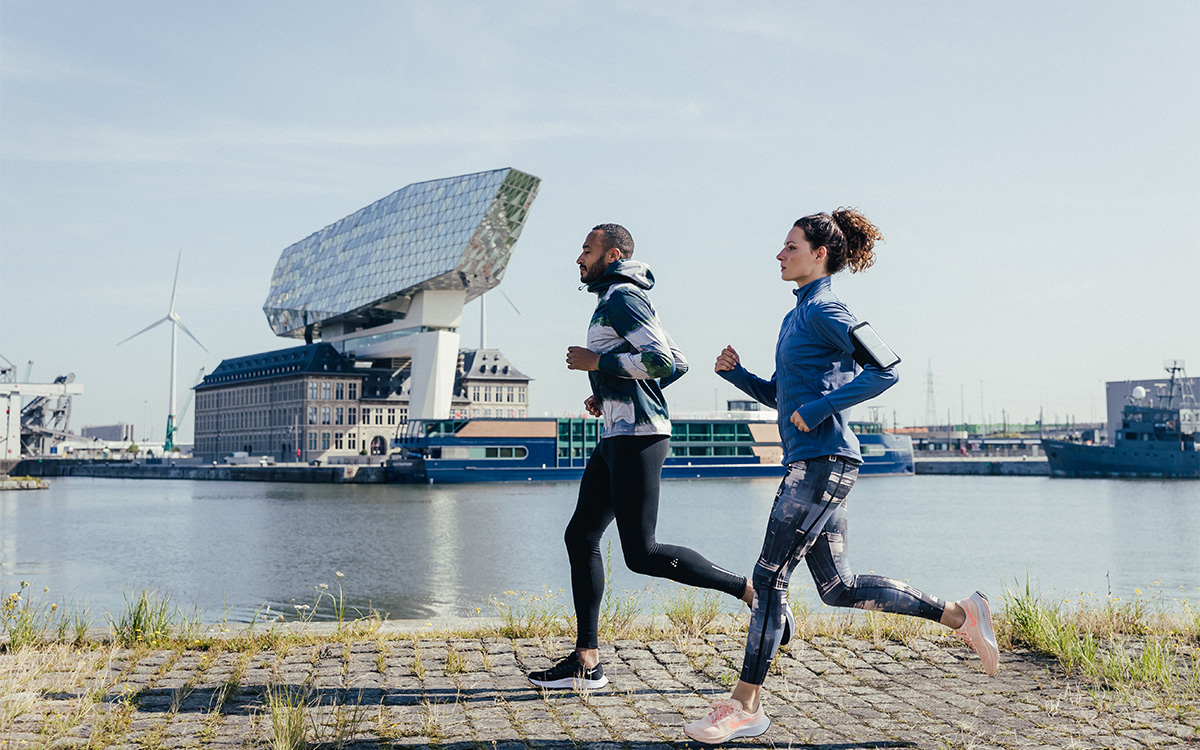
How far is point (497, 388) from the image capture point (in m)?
114

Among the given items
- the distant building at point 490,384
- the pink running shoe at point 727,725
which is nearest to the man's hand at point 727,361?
the pink running shoe at point 727,725

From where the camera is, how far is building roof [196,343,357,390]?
342 ft

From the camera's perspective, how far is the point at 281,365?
362ft

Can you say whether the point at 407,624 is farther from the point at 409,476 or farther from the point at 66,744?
the point at 409,476

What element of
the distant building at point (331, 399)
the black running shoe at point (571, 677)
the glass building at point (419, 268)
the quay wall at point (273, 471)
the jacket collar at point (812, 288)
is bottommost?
the quay wall at point (273, 471)

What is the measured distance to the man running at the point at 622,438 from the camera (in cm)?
439

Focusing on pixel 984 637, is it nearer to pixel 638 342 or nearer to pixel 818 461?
pixel 818 461

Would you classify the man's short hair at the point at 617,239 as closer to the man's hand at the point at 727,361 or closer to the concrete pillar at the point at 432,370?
the man's hand at the point at 727,361

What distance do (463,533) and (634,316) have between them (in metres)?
26.3

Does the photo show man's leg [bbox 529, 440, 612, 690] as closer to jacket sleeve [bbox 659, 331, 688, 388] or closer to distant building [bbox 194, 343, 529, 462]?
jacket sleeve [bbox 659, 331, 688, 388]

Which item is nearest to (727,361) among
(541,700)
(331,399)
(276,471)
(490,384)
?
(541,700)

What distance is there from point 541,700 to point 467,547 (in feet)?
72.2

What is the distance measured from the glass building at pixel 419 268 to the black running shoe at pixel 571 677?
75711 mm

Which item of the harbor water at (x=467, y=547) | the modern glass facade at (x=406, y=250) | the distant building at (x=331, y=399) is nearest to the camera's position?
the harbor water at (x=467, y=547)
